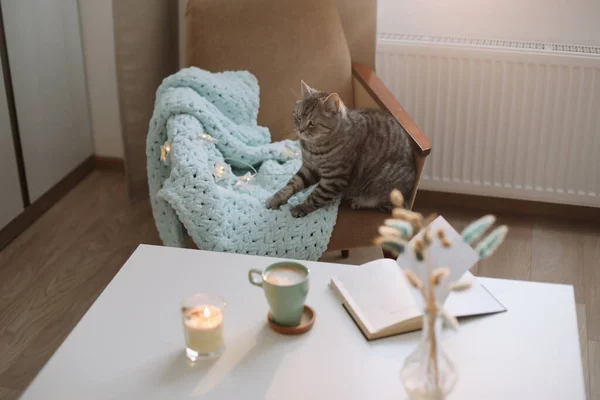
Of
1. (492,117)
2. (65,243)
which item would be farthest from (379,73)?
(65,243)

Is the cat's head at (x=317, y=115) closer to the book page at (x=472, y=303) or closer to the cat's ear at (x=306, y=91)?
the cat's ear at (x=306, y=91)

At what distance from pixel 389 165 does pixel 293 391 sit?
95cm

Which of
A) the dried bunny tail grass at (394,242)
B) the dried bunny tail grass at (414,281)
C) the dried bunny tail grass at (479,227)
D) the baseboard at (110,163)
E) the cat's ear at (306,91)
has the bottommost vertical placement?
the baseboard at (110,163)

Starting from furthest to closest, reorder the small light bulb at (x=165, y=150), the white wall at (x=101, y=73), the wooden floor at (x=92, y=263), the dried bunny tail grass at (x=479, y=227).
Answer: the white wall at (x=101, y=73)
the wooden floor at (x=92, y=263)
the small light bulb at (x=165, y=150)
the dried bunny tail grass at (x=479, y=227)

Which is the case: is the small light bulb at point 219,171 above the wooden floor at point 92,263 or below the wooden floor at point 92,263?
above

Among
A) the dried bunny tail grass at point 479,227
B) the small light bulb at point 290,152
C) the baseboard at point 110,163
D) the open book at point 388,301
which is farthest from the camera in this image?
the baseboard at point 110,163

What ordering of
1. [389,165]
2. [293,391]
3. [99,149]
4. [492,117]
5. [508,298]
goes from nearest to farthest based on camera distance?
1. [293,391]
2. [508,298]
3. [389,165]
4. [492,117]
5. [99,149]

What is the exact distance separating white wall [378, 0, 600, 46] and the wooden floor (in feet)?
2.21

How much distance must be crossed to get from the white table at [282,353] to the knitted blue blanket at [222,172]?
35 cm

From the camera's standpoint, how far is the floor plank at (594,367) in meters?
1.85

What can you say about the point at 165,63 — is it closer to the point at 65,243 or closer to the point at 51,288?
the point at 65,243

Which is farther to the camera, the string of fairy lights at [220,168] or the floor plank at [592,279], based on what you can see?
the floor plank at [592,279]

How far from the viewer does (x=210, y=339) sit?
48.8 inches

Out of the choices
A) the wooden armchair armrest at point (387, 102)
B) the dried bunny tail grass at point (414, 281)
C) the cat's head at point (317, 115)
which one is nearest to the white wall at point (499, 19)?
the wooden armchair armrest at point (387, 102)
